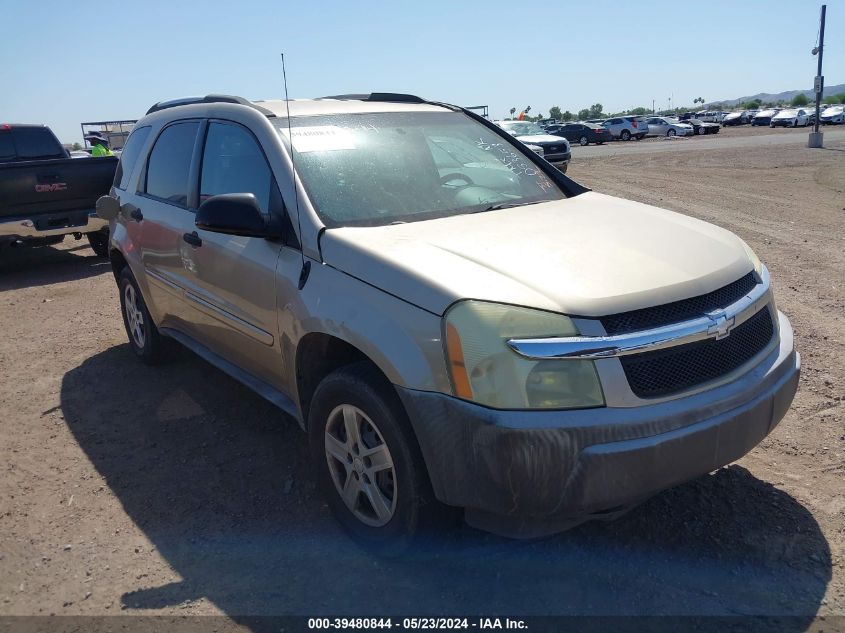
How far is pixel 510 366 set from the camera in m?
2.43

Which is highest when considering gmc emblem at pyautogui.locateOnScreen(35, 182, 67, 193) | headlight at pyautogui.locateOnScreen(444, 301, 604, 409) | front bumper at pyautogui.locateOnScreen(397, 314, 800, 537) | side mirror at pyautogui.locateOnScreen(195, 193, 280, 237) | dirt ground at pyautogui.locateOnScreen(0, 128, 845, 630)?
side mirror at pyautogui.locateOnScreen(195, 193, 280, 237)

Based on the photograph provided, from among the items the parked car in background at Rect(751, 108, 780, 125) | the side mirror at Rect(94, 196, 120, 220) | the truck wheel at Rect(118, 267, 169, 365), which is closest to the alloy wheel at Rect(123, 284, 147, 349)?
the truck wheel at Rect(118, 267, 169, 365)

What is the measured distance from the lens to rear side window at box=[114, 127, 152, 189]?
542 centimetres

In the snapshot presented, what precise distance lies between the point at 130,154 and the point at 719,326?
181 inches

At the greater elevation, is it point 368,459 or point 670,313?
point 670,313

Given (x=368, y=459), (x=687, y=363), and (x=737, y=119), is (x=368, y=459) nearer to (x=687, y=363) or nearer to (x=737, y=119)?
(x=687, y=363)

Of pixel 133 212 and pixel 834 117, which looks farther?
pixel 834 117

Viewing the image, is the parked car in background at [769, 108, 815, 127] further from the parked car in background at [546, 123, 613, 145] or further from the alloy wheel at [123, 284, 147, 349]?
the alloy wheel at [123, 284, 147, 349]

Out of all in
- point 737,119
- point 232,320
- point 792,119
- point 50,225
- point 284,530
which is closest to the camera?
point 284,530

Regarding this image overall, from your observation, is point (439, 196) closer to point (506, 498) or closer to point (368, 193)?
point (368, 193)

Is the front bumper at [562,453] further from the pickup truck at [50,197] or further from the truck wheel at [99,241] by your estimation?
the truck wheel at [99,241]

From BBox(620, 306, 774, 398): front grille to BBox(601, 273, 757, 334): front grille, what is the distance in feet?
0.32

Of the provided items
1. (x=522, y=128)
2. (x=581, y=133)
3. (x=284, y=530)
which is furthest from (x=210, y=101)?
(x=581, y=133)

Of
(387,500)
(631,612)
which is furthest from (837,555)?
(387,500)
